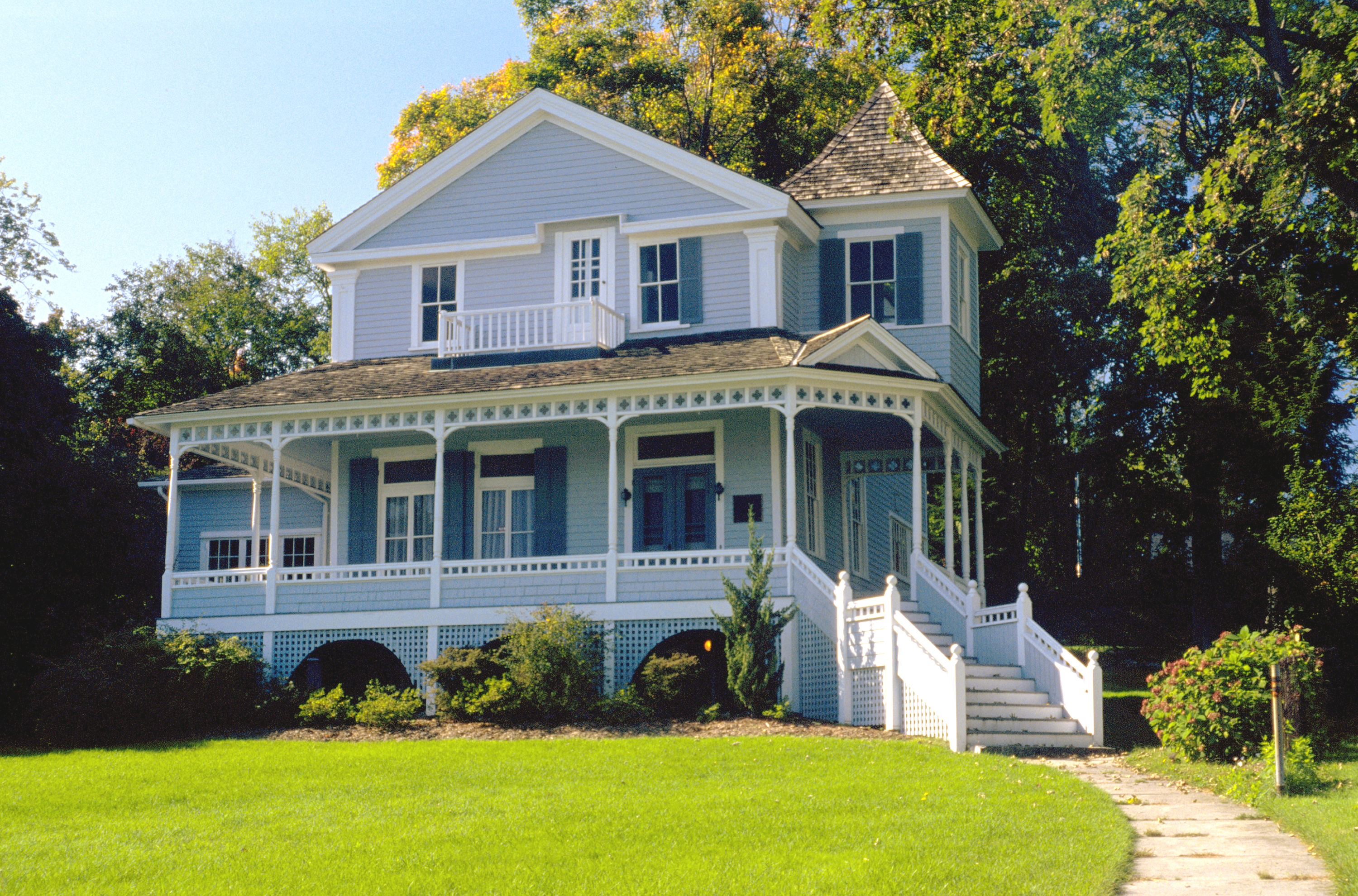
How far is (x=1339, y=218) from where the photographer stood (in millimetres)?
22078

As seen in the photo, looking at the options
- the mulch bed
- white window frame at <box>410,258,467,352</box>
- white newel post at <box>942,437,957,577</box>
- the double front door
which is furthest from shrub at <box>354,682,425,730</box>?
white newel post at <box>942,437,957,577</box>

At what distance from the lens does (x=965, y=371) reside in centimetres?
2503

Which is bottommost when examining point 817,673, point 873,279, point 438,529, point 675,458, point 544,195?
point 817,673

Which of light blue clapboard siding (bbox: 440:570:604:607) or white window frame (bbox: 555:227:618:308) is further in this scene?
white window frame (bbox: 555:227:618:308)

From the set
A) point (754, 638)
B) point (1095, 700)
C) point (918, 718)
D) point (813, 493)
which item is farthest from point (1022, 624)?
point (813, 493)

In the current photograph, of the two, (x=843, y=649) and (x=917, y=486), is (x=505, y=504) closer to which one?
(x=917, y=486)

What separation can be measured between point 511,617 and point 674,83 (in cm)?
2235

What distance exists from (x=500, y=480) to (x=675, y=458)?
3135mm

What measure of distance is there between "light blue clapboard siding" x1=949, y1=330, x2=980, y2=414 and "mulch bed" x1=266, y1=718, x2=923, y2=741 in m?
8.18

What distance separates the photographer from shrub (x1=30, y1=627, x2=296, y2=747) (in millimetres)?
17859

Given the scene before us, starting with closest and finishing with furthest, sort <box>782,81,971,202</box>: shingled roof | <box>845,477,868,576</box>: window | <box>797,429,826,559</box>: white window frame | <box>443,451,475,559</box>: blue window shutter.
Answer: <box>797,429,826,559</box>: white window frame
<box>443,451,475,559</box>: blue window shutter
<box>782,81,971,202</box>: shingled roof
<box>845,477,868,576</box>: window

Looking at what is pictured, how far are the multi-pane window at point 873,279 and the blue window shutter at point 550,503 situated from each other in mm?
5734

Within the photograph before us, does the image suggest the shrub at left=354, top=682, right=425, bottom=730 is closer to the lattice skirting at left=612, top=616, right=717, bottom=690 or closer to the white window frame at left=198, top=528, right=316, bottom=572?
the lattice skirting at left=612, top=616, right=717, bottom=690

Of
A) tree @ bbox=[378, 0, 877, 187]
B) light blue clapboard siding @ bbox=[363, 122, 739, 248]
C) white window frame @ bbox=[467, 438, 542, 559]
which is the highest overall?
tree @ bbox=[378, 0, 877, 187]
